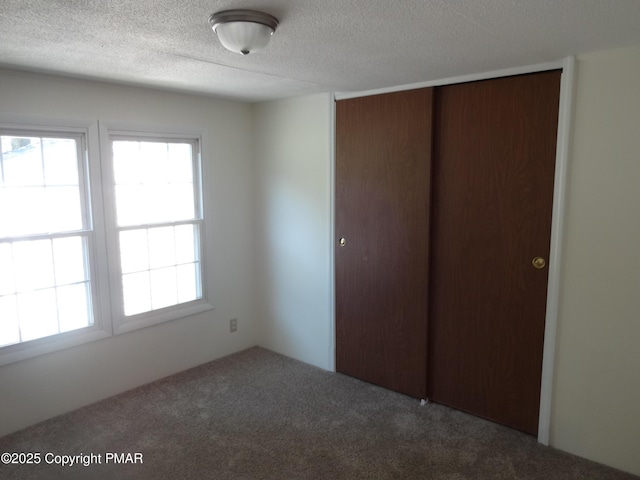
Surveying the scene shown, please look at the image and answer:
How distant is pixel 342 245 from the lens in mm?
3529

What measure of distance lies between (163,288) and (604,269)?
3017mm

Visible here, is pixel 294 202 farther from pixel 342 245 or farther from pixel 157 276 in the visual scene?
pixel 157 276

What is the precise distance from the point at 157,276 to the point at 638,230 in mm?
3174

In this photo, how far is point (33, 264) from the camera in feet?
9.52

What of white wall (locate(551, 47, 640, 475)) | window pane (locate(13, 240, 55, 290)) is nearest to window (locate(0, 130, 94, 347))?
window pane (locate(13, 240, 55, 290))

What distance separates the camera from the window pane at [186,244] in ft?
12.1

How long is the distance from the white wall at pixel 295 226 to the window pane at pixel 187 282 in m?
0.62

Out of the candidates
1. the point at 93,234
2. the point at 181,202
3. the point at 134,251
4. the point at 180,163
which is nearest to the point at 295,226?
the point at 181,202

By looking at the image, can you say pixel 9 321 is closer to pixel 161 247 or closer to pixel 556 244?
pixel 161 247

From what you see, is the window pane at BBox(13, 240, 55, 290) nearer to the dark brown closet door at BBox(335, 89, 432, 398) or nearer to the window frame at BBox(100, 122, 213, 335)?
the window frame at BBox(100, 122, 213, 335)

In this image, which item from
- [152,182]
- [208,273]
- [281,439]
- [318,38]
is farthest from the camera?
[208,273]

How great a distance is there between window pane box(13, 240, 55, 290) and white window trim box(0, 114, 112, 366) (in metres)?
0.26

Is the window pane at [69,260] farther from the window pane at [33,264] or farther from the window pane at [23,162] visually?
the window pane at [23,162]

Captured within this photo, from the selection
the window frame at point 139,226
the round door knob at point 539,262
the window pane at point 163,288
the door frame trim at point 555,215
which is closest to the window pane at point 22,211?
the window frame at point 139,226
